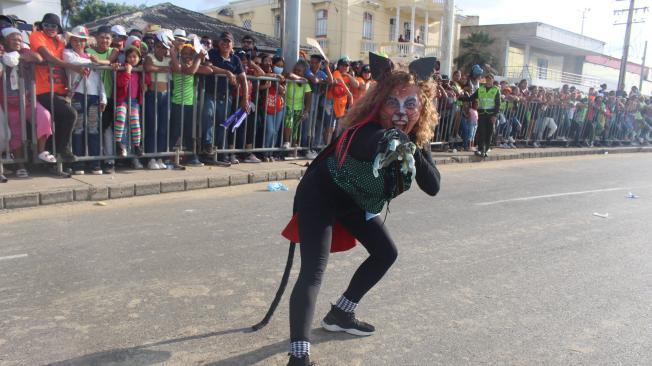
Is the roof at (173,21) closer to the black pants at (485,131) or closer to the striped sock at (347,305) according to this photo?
the black pants at (485,131)

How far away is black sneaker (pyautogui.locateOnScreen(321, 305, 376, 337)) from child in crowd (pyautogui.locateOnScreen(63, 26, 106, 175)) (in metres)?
5.49

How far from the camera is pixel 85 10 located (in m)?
43.7

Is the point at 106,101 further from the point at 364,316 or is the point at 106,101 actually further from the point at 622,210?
the point at 622,210

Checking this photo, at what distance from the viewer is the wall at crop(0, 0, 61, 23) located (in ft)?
59.1

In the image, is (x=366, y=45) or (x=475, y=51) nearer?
(x=366, y=45)

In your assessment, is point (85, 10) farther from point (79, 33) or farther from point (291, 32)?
point (79, 33)

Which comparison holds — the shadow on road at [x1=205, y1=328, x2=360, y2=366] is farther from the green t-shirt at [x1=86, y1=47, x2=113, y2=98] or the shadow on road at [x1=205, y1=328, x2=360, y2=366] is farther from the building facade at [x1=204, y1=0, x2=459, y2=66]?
the building facade at [x1=204, y1=0, x2=459, y2=66]

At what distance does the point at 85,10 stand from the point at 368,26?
24138 mm

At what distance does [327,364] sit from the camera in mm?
3062

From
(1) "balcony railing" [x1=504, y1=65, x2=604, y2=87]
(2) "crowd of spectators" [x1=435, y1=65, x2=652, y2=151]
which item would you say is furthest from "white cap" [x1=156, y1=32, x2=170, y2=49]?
(1) "balcony railing" [x1=504, y1=65, x2=604, y2=87]

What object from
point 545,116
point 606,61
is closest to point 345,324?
point 545,116

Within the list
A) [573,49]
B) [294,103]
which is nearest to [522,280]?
[294,103]

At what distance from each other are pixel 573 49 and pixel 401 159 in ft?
158

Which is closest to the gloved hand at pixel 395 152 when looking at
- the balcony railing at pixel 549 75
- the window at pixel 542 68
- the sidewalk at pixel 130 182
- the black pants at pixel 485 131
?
the sidewalk at pixel 130 182
